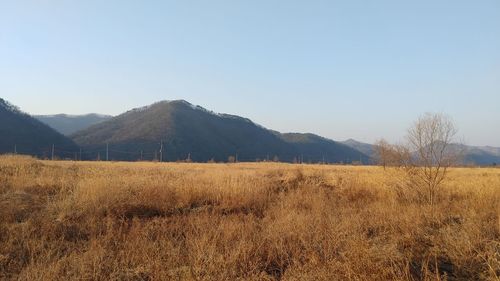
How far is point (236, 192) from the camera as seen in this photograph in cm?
1104

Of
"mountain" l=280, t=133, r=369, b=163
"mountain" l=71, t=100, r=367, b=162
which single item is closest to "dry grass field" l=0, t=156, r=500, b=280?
"mountain" l=71, t=100, r=367, b=162

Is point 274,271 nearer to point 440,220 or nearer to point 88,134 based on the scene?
point 440,220

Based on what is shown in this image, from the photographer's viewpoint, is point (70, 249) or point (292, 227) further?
point (292, 227)

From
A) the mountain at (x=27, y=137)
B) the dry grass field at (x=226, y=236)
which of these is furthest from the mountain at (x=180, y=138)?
the dry grass field at (x=226, y=236)

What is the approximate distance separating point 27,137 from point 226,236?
92326mm

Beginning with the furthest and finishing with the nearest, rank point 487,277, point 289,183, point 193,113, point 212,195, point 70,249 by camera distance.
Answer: point 193,113 < point 289,183 < point 212,195 < point 70,249 < point 487,277

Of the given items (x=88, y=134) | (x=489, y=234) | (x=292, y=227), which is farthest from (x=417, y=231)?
(x=88, y=134)

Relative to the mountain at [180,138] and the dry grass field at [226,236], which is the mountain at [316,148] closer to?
the mountain at [180,138]

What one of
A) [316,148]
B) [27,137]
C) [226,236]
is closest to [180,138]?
[27,137]

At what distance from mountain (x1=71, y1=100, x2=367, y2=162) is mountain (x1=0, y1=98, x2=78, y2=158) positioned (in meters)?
6.93

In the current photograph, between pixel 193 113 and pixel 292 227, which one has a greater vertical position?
pixel 193 113

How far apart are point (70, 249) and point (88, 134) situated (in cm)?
12203

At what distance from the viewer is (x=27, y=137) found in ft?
285

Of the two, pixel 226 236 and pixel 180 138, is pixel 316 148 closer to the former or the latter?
pixel 180 138
